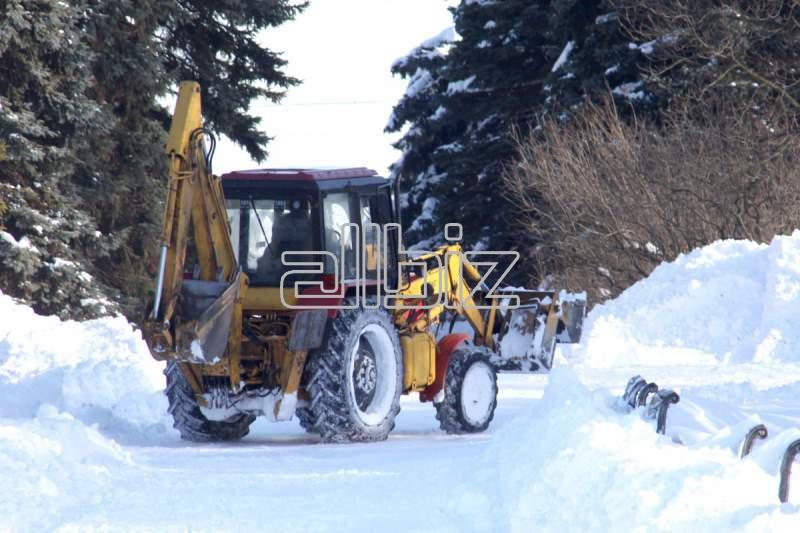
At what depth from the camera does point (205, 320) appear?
12.3m

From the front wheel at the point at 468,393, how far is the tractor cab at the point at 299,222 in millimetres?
1432

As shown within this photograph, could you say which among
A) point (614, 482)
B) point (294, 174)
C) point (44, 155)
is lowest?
point (614, 482)

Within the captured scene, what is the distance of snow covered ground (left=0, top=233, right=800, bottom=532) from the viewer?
6.81m

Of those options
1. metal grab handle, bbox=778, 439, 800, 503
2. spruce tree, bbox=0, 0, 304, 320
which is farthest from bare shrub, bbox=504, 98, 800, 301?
metal grab handle, bbox=778, 439, 800, 503

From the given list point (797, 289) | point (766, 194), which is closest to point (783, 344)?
point (797, 289)

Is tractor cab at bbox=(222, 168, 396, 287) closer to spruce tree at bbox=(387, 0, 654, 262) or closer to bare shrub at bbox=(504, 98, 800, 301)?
bare shrub at bbox=(504, 98, 800, 301)

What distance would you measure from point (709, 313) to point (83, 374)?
38.7 ft

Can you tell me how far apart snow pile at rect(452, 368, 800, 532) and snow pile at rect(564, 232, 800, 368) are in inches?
482

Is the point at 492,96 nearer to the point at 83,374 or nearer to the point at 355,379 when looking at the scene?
the point at 83,374

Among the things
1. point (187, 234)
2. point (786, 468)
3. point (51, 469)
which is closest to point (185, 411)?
point (187, 234)

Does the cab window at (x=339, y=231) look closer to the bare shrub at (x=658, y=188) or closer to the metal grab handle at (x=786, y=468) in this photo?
the metal grab handle at (x=786, y=468)

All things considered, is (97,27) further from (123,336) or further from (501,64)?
(501,64)

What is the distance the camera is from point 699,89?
30.0 m

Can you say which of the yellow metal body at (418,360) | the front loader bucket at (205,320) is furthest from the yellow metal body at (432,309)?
the front loader bucket at (205,320)
